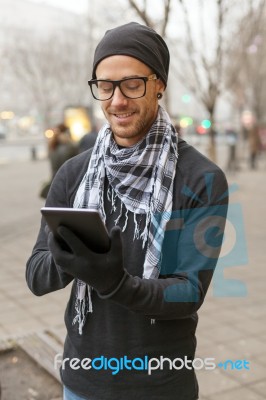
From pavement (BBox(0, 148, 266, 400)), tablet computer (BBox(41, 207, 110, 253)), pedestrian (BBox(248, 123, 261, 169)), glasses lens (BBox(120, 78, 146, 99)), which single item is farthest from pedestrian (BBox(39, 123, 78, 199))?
pedestrian (BBox(248, 123, 261, 169))

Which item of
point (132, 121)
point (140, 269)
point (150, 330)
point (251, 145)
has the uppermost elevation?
point (132, 121)

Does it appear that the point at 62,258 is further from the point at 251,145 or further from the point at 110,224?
the point at 251,145

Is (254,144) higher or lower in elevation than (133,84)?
lower

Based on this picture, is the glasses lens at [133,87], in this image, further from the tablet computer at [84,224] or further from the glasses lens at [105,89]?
the tablet computer at [84,224]

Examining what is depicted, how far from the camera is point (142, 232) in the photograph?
5.88ft

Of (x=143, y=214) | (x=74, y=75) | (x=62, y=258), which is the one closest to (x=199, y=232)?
(x=143, y=214)

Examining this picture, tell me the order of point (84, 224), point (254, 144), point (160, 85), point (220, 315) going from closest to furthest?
point (84, 224), point (160, 85), point (220, 315), point (254, 144)

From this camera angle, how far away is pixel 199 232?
1764 mm

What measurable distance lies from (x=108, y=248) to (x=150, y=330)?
37cm

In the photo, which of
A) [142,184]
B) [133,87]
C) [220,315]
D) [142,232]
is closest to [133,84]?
[133,87]

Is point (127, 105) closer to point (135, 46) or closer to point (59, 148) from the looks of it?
point (135, 46)

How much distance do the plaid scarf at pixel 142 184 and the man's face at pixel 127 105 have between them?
0.03 meters

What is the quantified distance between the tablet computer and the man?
0.61 ft

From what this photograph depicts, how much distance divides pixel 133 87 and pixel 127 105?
0.06 meters
